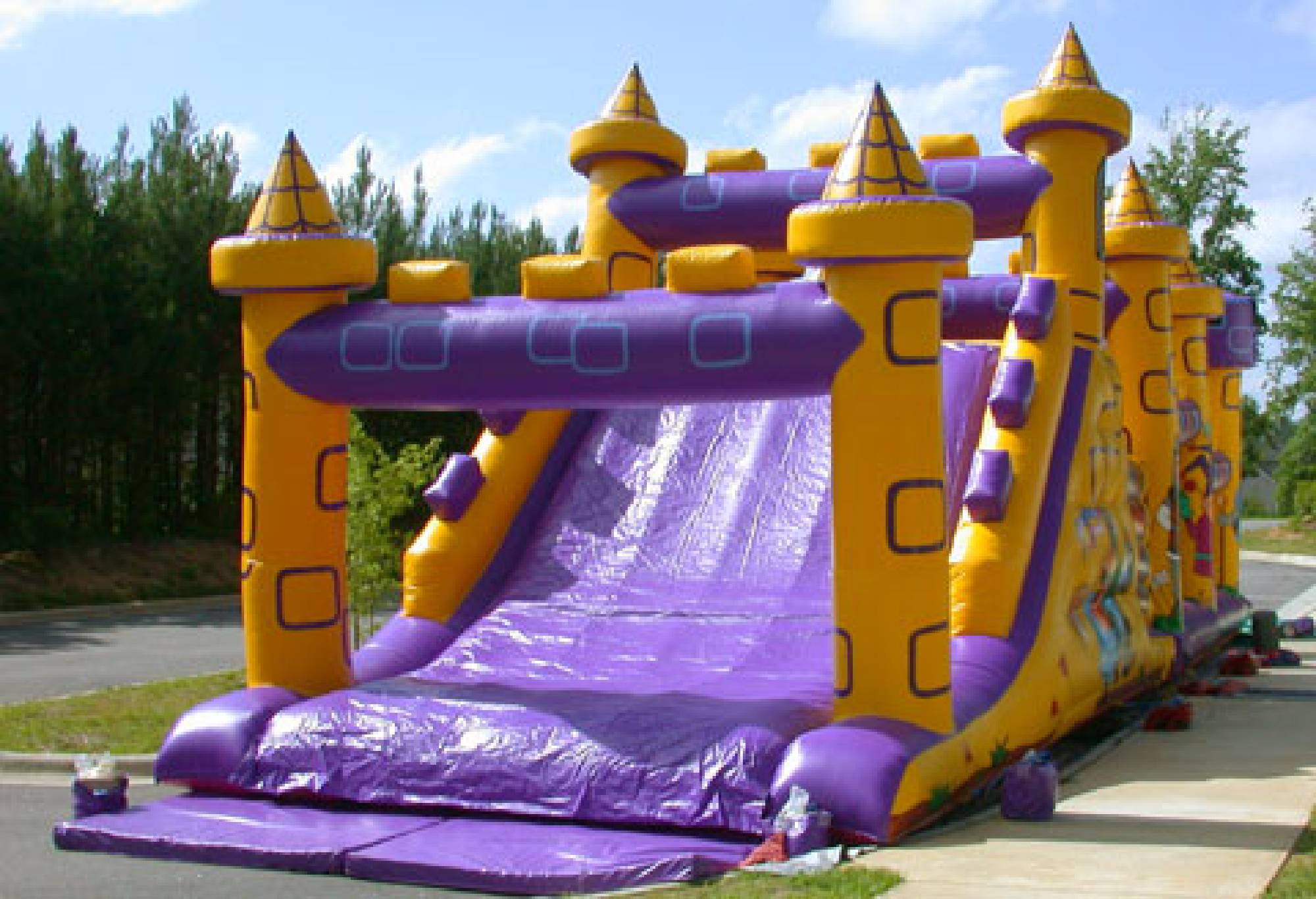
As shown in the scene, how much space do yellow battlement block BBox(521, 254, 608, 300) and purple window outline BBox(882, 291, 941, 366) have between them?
4.95 feet

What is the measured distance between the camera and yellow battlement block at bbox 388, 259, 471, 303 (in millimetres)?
8414

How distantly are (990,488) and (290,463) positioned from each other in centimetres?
353

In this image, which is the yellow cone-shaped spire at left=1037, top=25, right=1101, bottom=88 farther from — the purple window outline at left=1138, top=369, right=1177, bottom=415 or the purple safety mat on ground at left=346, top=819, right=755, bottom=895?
the purple safety mat on ground at left=346, top=819, right=755, bottom=895


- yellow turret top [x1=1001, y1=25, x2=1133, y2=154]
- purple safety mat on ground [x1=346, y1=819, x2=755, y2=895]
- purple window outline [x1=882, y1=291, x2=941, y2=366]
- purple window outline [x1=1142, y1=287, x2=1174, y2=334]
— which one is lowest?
purple safety mat on ground [x1=346, y1=819, x2=755, y2=895]

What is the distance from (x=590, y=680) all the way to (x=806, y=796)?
205cm

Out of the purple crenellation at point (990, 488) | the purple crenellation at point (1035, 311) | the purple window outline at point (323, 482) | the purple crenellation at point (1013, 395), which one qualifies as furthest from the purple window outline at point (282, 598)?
the purple crenellation at point (1035, 311)

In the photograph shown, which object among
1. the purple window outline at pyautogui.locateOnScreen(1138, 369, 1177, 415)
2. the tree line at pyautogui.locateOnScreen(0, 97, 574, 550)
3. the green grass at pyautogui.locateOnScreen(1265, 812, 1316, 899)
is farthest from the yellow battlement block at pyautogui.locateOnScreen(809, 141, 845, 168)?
the tree line at pyautogui.locateOnScreen(0, 97, 574, 550)

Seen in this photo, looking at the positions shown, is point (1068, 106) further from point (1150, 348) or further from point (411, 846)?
point (411, 846)

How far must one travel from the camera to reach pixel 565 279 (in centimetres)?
814

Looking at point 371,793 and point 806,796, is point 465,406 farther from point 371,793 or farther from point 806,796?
point 806,796

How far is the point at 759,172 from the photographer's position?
35.9 feet

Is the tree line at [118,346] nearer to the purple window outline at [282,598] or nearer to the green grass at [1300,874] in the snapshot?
the purple window outline at [282,598]

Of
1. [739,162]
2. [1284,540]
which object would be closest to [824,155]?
[739,162]

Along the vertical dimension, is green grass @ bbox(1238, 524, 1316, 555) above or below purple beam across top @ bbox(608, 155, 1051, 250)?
below
